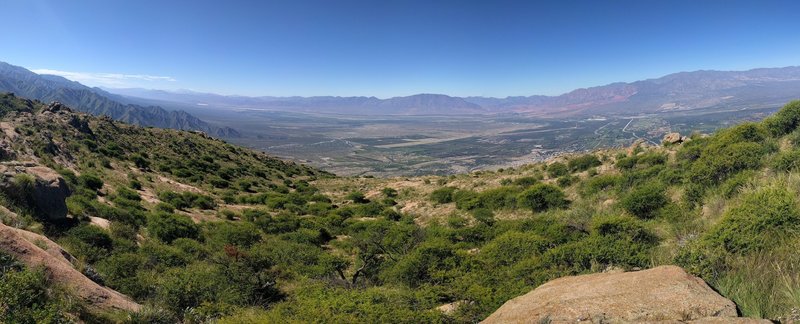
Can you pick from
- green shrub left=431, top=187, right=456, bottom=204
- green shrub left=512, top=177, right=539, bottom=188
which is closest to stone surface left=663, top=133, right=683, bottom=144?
green shrub left=512, top=177, right=539, bottom=188

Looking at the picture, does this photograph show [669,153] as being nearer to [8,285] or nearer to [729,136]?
[729,136]

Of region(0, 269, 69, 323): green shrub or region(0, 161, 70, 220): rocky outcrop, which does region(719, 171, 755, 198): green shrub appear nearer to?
Result: region(0, 269, 69, 323): green shrub

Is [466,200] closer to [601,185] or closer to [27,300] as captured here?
[601,185]

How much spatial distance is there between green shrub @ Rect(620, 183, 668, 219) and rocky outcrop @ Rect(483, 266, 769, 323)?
10.7m

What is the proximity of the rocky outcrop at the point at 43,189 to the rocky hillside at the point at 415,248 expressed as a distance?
5cm

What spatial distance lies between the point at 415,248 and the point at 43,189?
43.3 feet


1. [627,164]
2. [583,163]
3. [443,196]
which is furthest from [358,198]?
[627,164]

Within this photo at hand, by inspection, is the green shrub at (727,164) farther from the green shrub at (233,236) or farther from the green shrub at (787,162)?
the green shrub at (233,236)

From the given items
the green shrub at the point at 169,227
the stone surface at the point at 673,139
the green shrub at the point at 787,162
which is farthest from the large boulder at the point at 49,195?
the stone surface at the point at 673,139

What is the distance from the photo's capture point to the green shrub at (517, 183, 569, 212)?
2005 centimetres

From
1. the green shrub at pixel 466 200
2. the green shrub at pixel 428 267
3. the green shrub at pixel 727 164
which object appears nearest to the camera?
the green shrub at pixel 428 267

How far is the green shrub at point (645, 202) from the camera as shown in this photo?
1425cm

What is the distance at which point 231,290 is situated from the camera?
9.73 metres

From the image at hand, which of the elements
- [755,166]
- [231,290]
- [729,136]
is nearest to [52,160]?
[231,290]
